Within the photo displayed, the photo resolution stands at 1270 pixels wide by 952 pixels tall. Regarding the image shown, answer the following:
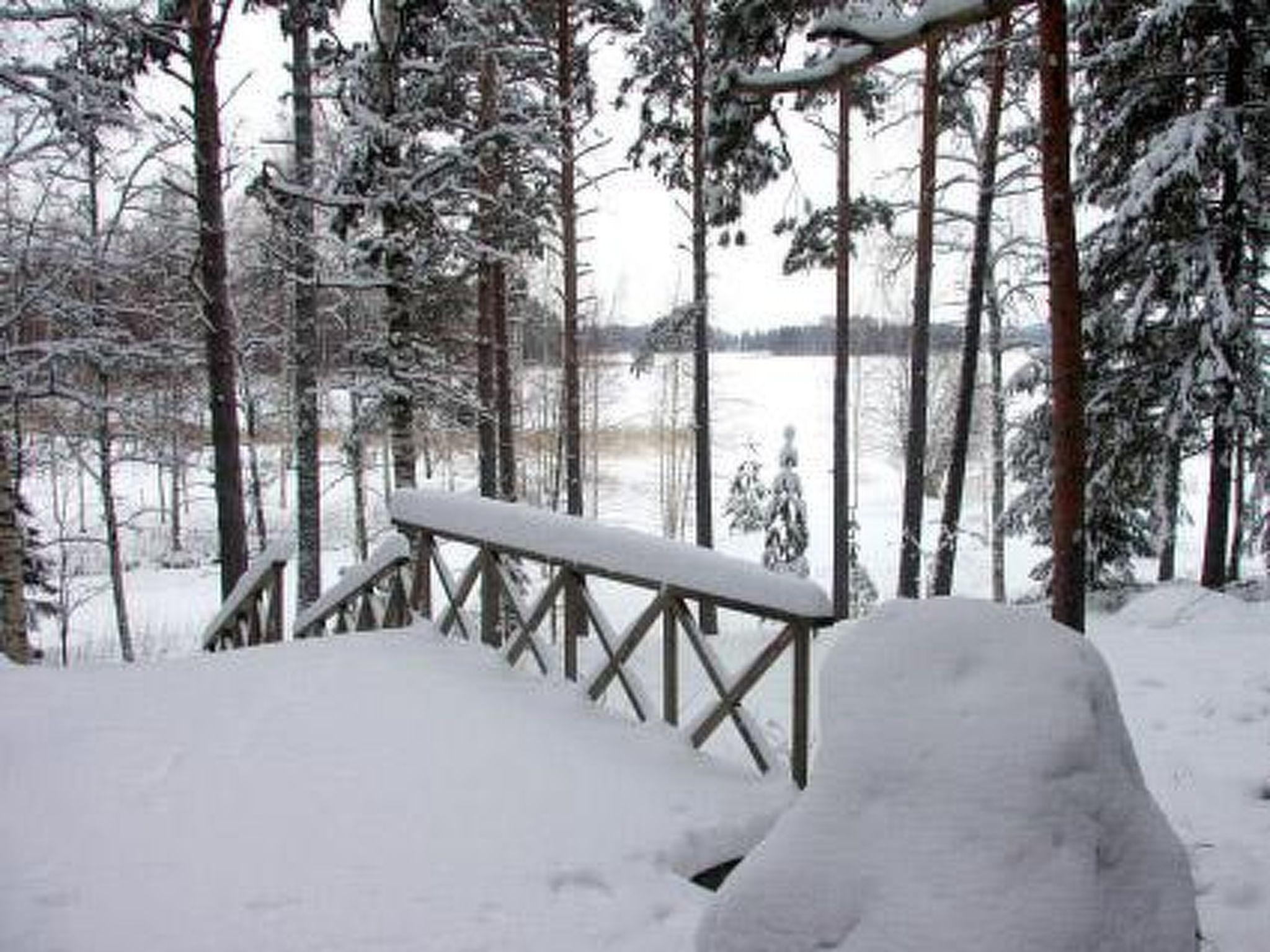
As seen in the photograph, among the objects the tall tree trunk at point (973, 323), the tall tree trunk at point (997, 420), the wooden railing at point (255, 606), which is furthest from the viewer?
the tall tree trunk at point (997, 420)

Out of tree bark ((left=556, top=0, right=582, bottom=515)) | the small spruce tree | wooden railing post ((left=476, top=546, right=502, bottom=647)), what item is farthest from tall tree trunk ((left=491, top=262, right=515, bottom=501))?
wooden railing post ((left=476, top=546, right=502, bottom=647))

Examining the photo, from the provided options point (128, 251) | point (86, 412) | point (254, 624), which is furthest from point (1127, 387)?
point (86, 412)

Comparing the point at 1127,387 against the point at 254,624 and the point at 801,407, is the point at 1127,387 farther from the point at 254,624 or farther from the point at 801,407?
the point at 801,407

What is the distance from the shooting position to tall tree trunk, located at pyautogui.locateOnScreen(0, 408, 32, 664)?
9484mm

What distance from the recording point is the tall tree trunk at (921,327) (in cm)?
1385

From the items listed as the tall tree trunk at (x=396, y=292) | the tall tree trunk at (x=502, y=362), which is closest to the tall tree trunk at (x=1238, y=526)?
the tall tree trunk at (x=502, y=362)

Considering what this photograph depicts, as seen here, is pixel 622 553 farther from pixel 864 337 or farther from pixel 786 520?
pixel 864 337

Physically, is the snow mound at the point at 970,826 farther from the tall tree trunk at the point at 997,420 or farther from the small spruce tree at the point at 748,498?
the small spruce tree at the point at 748,498

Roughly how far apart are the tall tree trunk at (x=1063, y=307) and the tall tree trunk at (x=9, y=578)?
916 centimetres

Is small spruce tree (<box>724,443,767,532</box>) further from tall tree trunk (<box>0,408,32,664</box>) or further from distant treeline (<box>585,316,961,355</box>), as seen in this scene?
tall tree trunk (<box>0,408,32,664</box>)

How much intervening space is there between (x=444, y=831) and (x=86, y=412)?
12.1 metres

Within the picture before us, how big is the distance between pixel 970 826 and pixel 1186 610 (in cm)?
1012

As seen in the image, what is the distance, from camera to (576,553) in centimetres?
587

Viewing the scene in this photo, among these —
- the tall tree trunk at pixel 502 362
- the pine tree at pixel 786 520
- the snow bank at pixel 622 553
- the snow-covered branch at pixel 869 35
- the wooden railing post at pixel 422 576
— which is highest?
the snow-covered branch at pixel 869 35
